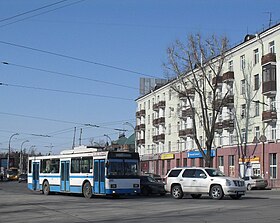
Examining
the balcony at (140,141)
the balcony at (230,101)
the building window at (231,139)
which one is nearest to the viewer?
the balcony at (230,101)

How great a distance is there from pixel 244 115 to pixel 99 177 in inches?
1225

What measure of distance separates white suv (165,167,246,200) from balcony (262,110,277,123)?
23040 mm

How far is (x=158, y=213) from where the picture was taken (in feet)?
63.2

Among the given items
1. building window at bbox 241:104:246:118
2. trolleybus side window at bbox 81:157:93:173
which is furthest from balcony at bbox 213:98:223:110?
trolleybus side window at bbox 81:157:93:173

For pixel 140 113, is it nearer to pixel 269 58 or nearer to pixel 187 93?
pixel 187 93

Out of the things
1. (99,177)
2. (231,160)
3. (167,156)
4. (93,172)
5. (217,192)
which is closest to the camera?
(217,192)

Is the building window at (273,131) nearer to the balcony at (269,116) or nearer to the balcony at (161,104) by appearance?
the balcony at (269,116)

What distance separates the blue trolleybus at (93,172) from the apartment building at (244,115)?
24.7m

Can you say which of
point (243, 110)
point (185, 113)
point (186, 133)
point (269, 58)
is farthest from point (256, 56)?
point (186, 133)

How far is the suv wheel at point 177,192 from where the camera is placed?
29.2 m

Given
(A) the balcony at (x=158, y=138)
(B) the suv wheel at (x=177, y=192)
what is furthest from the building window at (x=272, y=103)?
(A) the balcony at (x=158, y=138)

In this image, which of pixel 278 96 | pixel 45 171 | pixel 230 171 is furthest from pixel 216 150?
pixel 45 171

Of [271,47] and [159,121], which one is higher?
[271,47]

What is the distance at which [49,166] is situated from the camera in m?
→ 35.0
